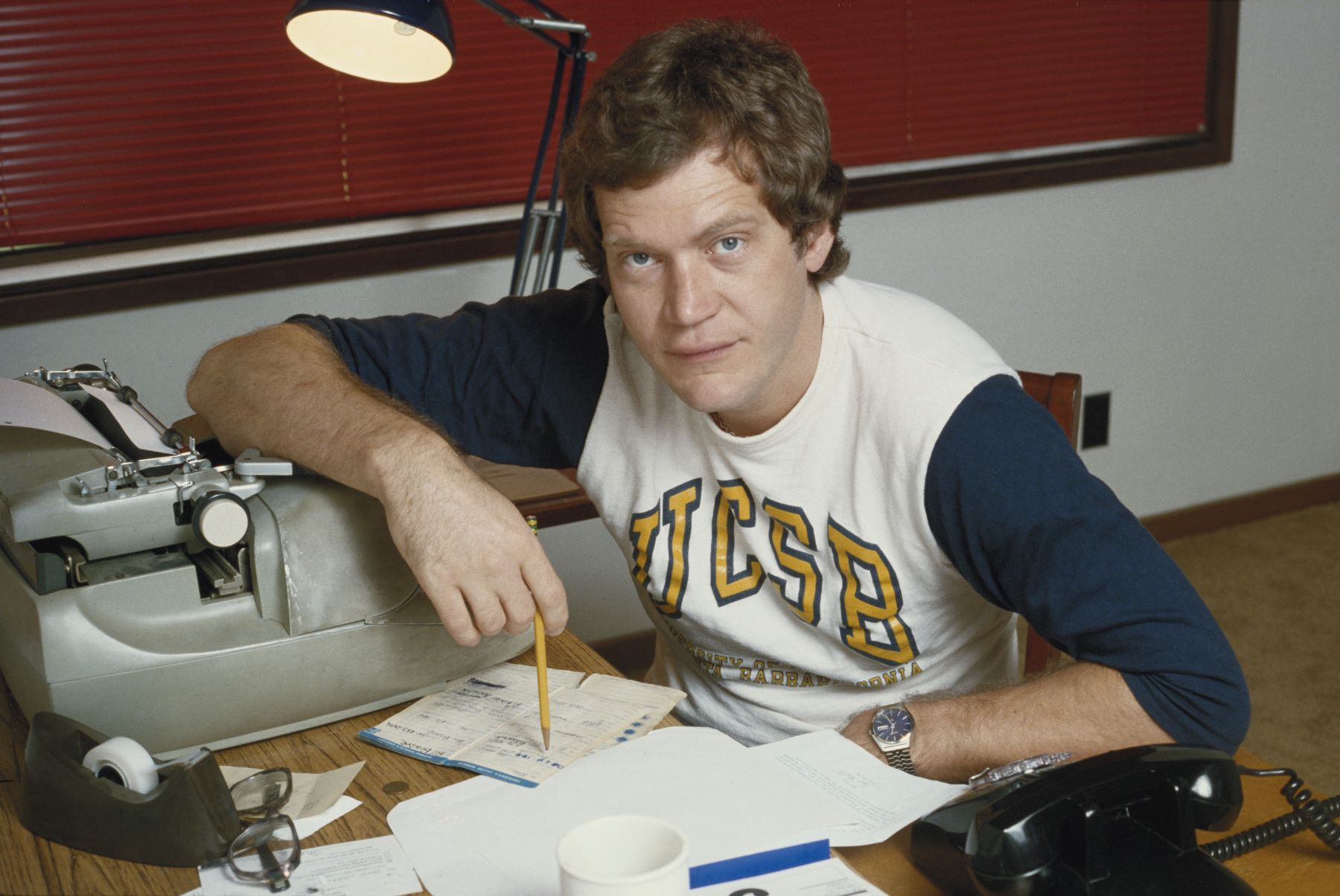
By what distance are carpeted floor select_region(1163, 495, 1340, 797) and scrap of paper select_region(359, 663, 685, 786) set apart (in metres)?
1.80

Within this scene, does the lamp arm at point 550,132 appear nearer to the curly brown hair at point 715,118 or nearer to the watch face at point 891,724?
the curly brown hair at point 715,118

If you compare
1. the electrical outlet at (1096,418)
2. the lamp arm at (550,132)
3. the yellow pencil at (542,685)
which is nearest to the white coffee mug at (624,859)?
Result: the yellow pencil at (542,685)

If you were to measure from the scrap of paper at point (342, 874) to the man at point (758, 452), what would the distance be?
0.75 feet

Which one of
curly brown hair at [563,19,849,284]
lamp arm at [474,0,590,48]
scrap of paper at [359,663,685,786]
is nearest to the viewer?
scrap of paper at [359,663,685,786]

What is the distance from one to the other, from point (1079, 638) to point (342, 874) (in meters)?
0.64

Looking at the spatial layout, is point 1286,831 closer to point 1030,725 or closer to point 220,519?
point 1030,725

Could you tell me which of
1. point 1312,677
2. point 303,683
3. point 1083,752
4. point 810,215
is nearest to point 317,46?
point 810,215

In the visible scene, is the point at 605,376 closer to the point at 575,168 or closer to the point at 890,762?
the point at 575,168

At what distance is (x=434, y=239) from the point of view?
98.7 inches

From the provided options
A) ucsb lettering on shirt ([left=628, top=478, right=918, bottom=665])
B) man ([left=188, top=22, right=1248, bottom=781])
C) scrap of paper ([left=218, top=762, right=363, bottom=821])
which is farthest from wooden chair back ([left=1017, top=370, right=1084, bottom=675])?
scrap of paper ([left=218, top=762, right=363, bottom=821])

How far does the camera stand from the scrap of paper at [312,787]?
98cm

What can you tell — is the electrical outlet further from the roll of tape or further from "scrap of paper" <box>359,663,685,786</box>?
the roll of tape

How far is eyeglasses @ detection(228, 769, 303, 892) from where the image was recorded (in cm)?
88

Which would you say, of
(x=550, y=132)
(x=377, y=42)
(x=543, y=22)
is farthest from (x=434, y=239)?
(x=377, y=42)
